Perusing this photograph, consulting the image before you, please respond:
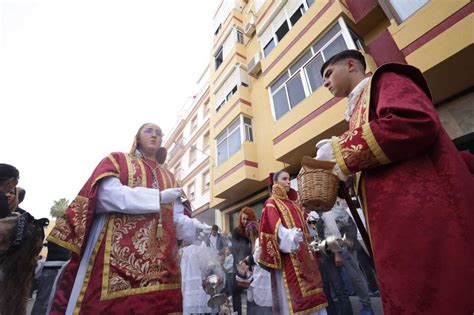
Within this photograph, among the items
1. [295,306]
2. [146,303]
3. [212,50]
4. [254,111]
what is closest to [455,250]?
[146,303]

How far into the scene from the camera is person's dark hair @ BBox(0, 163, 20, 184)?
2418 mm

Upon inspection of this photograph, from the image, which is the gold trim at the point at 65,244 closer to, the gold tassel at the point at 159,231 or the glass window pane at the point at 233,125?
the gold tassel at the point at 159,231

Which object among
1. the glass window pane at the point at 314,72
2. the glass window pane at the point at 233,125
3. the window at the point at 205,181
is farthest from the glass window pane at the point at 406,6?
the window at the point at 205,181

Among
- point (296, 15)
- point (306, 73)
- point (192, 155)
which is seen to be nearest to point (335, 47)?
point (306, 73)

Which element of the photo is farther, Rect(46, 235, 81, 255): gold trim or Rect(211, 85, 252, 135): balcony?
Rect(211, 85, 252, 135): balcony

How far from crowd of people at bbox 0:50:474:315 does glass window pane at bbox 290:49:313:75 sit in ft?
24.1

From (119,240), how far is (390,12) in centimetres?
747

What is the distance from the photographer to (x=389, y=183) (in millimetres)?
1258

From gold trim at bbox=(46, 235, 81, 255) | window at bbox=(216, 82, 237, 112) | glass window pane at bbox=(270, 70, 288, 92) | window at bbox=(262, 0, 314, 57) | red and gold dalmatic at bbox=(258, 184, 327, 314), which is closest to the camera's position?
gold trim at bbox=(46, 235, 81, 255)

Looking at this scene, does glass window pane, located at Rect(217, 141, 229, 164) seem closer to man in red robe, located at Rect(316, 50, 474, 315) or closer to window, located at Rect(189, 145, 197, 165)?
window, located at Rect(189, 145, 197, 165)

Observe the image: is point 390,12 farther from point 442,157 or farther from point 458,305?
point 458,305

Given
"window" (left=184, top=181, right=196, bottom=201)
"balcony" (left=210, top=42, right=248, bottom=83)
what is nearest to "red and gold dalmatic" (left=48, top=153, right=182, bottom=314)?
"balcony" (left=210, top=42, right=248, bottom=83)

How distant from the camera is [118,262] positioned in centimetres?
174

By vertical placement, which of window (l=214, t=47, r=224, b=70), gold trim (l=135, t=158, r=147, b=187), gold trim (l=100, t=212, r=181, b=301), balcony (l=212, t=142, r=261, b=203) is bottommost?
gold trim (l=100, t=212, r=181, b=301)
